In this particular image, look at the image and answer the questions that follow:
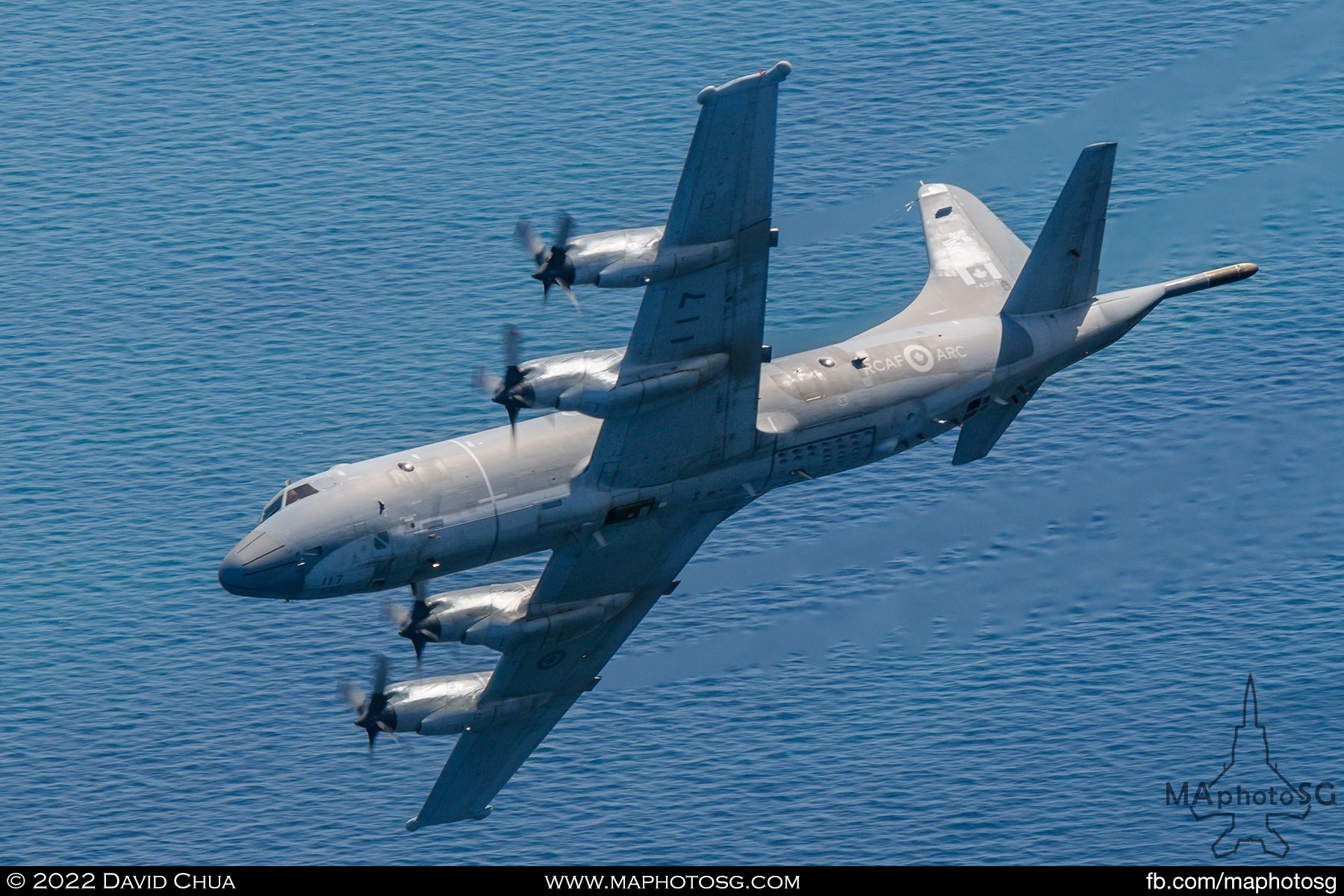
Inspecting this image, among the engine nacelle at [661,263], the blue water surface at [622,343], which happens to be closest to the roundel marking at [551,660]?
the blue water surface at [622,343]

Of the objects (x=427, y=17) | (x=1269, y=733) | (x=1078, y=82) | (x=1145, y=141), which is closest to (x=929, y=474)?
(x=1269, y=733)

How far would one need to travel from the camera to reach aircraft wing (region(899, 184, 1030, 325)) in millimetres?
66312

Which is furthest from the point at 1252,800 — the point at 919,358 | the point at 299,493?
the point at 299,493

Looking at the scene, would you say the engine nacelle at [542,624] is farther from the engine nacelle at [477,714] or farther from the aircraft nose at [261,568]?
the aircraft nose at [261,568]

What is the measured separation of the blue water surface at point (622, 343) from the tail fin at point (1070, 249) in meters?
9.80

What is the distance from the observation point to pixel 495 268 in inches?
4938

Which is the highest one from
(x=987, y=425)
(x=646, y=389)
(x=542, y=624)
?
(x=646, y=389)

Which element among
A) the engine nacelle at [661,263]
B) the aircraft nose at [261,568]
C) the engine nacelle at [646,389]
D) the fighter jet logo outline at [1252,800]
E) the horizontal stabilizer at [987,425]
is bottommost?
the fighter jet logo outline at [1252,800]

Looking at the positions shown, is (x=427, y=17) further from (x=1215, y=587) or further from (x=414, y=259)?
(x=1215, y=587)

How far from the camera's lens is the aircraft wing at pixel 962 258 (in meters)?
66.3

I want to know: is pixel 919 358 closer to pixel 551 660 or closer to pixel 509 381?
pixel 509 381

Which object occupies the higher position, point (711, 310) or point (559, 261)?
point (559, 261)

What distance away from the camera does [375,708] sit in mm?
64125

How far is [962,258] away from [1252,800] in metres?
47.1
